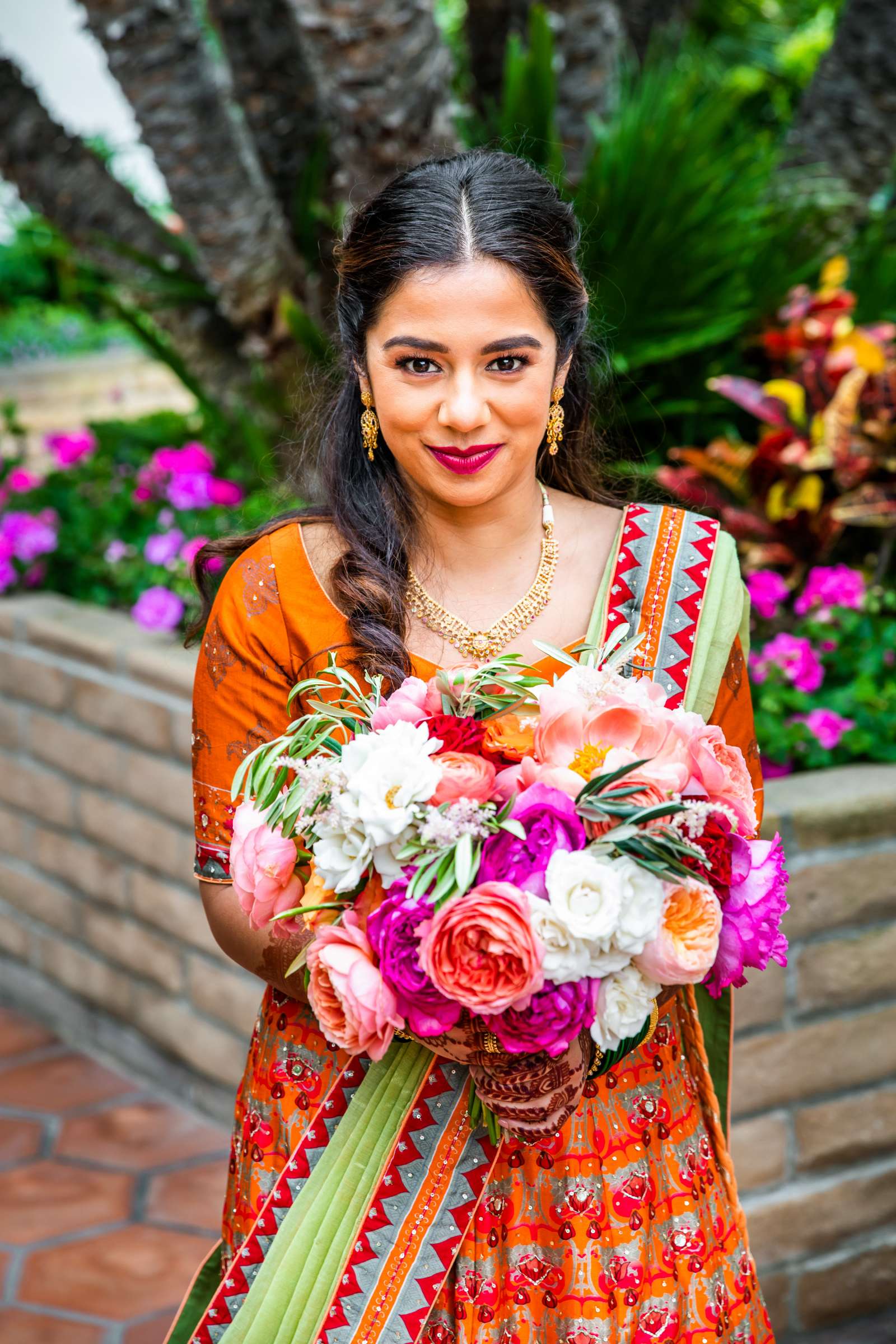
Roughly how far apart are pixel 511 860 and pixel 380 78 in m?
2.92

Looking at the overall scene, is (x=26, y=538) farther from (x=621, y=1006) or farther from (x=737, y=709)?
(x=621, y=1006)

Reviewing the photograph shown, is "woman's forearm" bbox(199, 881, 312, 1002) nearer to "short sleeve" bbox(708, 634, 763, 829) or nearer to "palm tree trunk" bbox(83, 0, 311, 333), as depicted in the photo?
"short sleeve" bbox(708, 634, 763, 829)

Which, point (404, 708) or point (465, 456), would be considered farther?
point (465, 456)

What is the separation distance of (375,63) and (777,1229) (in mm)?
2966

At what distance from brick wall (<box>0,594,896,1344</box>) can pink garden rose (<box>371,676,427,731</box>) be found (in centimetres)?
138

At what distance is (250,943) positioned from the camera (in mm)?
1794

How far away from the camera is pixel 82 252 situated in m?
4.72

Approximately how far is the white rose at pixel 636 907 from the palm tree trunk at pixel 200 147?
3291 millimetres

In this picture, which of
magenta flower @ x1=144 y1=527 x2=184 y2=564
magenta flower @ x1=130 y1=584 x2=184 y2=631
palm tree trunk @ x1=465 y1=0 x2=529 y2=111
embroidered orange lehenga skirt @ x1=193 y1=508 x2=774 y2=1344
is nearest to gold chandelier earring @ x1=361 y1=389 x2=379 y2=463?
embroidered orange lehenga skirt @ x1=193 y1=508 x2=774 y2=1344

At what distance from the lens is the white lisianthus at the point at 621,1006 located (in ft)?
4.43

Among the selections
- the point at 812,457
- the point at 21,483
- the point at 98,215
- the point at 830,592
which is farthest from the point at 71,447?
the point at 830,592

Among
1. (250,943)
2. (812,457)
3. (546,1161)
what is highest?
(812,457)

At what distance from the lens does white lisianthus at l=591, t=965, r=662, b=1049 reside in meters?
1.35

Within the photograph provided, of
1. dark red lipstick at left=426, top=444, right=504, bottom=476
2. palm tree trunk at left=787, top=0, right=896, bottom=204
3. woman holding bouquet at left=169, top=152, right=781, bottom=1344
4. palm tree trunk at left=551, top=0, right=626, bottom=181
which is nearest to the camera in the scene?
woman holding bouquet at left=169, top=152, right=781, bottom=1344
